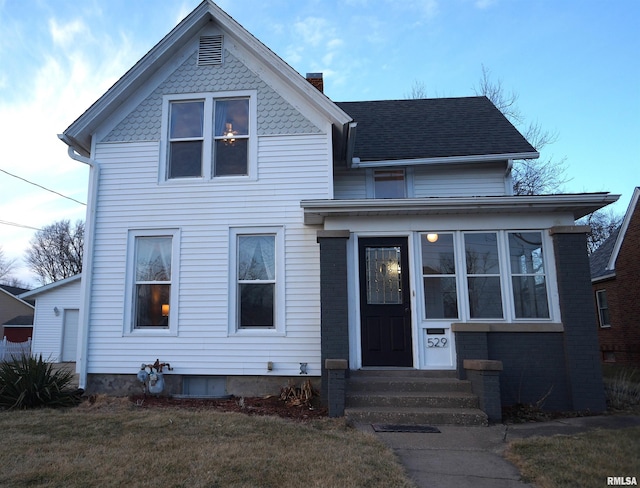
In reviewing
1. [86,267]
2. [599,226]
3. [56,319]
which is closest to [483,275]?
[86,267]

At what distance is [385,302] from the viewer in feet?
25.5

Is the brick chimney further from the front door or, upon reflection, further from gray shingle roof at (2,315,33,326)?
gray shingle roof at (2,315,33,326)

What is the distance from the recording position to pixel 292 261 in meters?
8.34

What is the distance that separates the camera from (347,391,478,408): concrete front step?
21.4 ft

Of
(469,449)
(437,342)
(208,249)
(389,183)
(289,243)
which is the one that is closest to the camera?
(469,449)

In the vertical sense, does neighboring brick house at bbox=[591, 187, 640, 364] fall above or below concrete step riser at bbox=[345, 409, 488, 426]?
above

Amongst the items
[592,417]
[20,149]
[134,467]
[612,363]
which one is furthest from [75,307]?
[612,363]

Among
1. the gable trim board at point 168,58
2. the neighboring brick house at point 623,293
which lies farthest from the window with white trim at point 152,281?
the neighboring brick house at point 623,293

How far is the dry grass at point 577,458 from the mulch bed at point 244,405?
2957 millimetres

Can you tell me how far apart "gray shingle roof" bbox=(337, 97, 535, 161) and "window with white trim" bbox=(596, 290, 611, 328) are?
37.2 ft

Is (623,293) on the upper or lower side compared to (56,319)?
upper

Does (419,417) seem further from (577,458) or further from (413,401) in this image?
(577,458)

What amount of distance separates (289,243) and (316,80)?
186 inches

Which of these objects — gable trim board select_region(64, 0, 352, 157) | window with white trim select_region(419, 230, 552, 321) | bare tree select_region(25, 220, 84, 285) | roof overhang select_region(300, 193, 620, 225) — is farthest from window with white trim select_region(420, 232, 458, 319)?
bare tree select_region(25, 220, 84, 285)
